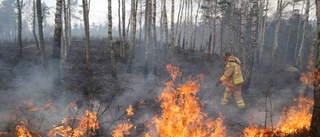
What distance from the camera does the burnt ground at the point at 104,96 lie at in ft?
23.7

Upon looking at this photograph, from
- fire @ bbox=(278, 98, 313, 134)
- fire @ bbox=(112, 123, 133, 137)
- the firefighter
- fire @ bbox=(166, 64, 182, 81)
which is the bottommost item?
fire @ bbox=(112, 123, 133, 137)

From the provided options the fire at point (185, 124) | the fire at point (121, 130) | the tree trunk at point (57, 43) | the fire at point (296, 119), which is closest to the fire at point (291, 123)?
the fire at point (296, 119)

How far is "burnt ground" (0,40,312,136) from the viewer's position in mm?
7234

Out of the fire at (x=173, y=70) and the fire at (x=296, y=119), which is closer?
the fire at (x=296, y=119)

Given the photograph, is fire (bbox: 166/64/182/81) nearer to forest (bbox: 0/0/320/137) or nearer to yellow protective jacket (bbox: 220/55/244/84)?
forest (bbox: 0/0/320/137)

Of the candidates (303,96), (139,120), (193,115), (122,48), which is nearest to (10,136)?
(139,120)

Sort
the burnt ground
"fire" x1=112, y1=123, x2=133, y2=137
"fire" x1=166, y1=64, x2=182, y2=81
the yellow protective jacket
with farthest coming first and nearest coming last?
"fire" x1=166, y1=64, x2=182, y2=81, the yellow protective jacket, the burnt ground, "fire" x1=112, y1=123, x2=133, y2=137

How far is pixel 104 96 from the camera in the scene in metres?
9.68

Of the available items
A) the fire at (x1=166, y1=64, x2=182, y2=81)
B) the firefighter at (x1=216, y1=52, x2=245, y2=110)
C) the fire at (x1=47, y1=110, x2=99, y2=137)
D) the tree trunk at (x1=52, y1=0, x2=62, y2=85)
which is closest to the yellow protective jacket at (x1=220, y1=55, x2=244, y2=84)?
the firefighter at (x1=216, y1=52, x2=245, y2=110)

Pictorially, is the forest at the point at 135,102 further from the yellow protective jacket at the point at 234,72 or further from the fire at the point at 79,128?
the yellow protective jacket at the point at 234,72

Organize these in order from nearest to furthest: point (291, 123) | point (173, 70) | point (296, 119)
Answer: point (291, 123), point (296, 119), point (173, 70)

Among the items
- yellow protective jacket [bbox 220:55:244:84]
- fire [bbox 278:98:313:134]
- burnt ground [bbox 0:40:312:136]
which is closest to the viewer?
fire [bbox 278:98:313:134]

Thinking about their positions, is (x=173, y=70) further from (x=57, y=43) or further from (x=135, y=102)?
(x=57, y=43)

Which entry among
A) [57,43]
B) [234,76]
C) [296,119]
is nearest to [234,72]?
[234,76]
